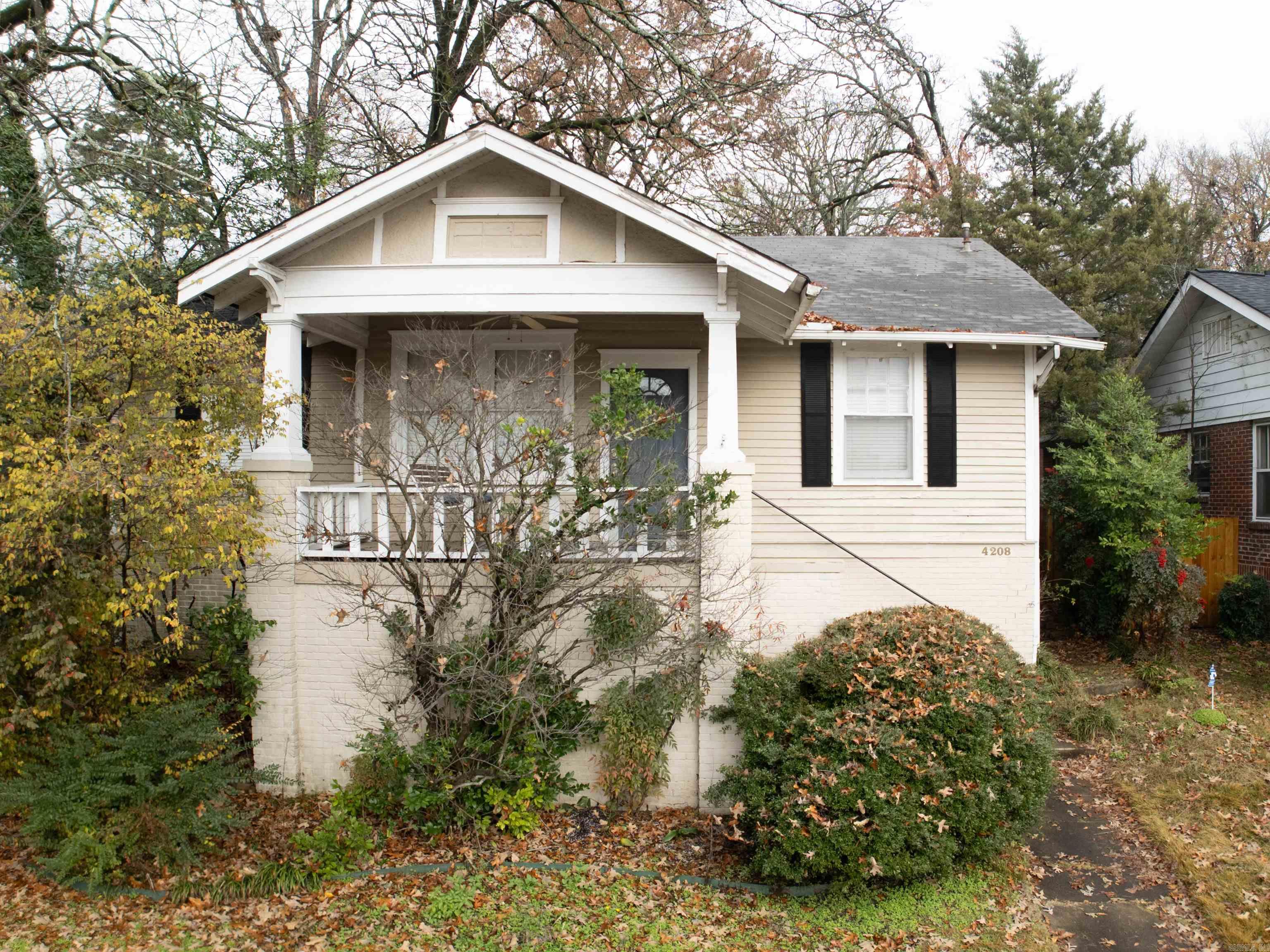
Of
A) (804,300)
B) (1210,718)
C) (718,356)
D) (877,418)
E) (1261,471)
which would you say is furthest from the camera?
(1261,471)

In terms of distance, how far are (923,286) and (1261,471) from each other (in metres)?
6.65

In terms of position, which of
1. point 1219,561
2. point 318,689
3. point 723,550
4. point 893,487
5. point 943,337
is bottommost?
point 318,689

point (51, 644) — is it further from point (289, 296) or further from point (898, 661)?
point (898, 661)

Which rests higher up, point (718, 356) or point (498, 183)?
point (498, 183)

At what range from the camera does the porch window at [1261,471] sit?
43.4 feet

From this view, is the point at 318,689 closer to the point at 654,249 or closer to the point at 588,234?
the point at 588,234

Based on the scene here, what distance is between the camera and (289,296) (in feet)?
26.9

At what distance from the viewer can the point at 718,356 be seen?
26.3 ft

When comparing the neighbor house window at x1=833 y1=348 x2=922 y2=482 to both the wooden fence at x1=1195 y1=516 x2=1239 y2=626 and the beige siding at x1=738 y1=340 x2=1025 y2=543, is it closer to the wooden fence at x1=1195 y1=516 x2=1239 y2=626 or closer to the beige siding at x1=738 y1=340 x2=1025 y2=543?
the beige siding at x1=738 y1=340 x2=1025 y2=543

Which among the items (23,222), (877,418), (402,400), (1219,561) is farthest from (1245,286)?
(23,222)

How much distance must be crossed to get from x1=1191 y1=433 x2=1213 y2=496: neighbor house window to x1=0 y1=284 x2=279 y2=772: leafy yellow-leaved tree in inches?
581

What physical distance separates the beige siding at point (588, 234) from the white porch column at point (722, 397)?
1.15 m

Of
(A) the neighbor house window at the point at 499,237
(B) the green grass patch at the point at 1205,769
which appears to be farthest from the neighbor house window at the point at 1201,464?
(A) the neighbor house window at the point at 499,237

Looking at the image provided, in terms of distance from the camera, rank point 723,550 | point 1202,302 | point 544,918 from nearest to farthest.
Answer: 1. point 544,918
2. point 723,550
3. point 1202,302
